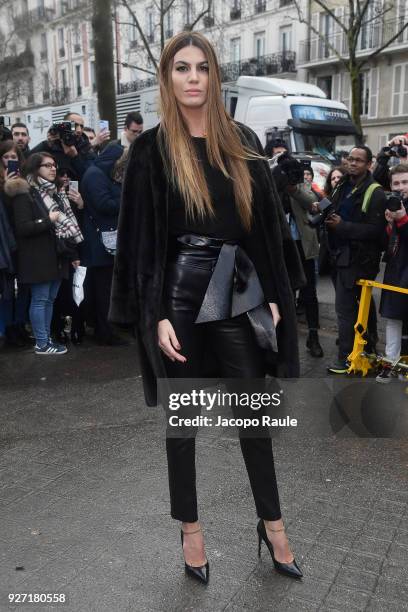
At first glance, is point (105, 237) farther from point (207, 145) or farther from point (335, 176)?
point (207, 145)

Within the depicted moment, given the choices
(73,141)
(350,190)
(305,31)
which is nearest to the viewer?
(350,190)

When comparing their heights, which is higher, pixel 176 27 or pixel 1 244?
pixel 176 27

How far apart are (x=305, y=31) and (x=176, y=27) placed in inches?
313

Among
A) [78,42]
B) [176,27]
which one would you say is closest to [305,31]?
[176,27]

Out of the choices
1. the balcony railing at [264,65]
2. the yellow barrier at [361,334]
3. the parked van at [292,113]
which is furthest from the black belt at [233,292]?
the balcony railing at [264,65]

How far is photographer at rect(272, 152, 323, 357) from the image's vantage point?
5840 millimetres

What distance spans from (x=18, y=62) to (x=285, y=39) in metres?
18.0

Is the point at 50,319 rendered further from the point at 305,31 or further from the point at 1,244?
the point at 305,31

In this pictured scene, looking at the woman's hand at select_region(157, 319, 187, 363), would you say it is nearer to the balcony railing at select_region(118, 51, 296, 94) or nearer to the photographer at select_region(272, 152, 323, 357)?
the photographer at select_region(272, 152, 323, 357)

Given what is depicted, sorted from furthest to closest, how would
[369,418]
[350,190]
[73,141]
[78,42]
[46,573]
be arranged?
[78,42], [73,141], [350,190], [369,418], [46,573]

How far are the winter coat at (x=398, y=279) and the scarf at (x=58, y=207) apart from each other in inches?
114

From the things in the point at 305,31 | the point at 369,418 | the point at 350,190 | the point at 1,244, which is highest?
the point at 305,31

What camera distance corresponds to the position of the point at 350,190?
17.7 feet

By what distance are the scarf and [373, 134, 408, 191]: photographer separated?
287 cm
